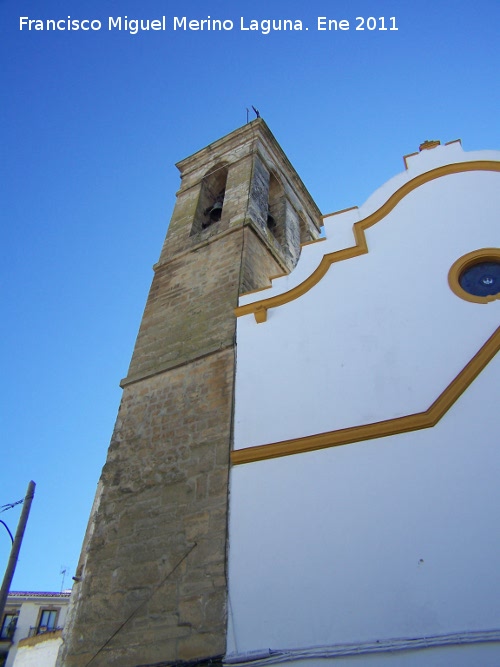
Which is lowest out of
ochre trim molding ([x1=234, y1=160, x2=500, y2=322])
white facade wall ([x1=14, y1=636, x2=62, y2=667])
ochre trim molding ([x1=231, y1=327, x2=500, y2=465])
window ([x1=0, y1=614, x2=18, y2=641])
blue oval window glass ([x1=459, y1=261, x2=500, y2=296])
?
white facade wall ([x1=14, y1=636, x2=62, y2=667])

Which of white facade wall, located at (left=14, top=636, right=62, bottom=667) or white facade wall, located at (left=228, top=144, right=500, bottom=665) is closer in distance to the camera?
white facade wall, located at (left=228, top=144, right=500, bottom=665)

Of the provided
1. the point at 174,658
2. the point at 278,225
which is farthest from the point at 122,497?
the point at 278,225

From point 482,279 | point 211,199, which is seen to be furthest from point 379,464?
point 211,199

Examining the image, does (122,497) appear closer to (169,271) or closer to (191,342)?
(191,342)

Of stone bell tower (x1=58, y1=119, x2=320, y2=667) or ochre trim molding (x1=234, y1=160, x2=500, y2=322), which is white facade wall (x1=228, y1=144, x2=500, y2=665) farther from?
stone bell tower (x1=58, y1=119, x2=320, y2=667)

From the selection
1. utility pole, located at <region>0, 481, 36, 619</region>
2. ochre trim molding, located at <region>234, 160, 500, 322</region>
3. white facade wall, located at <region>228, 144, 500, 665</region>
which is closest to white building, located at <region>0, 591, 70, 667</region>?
utility pole, located at <region>0, 481, 36, 619</region>

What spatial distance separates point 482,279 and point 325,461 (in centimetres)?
241

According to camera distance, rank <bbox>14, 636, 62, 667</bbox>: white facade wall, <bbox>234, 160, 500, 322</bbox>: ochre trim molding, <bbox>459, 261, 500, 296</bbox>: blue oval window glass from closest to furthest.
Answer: <bbox>459, 261, 500, 296</bbox>: blue oval window glass < <bbox>234, 160, 500, 322</bbox>: ochre trim molding < <bbox>14, 636, 62, 667</bbox>: white facade wall

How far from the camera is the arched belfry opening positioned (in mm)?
9781

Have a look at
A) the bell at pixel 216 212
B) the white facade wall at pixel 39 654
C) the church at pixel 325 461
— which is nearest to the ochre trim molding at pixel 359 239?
the church at pixel 325 461

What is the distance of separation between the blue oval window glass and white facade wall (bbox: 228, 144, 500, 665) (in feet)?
0.62

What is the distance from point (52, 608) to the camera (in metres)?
19.4

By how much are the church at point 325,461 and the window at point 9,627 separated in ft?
52.6

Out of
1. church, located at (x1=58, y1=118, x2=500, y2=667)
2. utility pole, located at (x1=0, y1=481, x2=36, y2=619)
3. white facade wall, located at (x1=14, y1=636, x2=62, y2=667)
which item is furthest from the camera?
white facade wall, located at (x1=14, y1=636, x2=62, y2=667)
